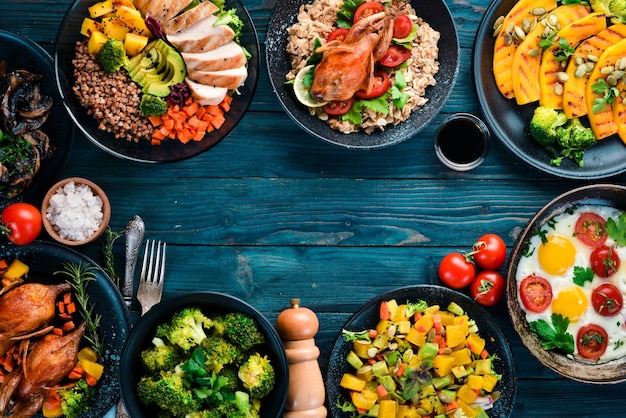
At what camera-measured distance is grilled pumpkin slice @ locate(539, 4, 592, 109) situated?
10.2 feet

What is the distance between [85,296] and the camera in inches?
118

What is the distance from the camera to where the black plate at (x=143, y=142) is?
2.93m

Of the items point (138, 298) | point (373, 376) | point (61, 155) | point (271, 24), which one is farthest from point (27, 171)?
point (373, 376)

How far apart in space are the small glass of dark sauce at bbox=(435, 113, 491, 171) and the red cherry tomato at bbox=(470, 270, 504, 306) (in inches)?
19.1

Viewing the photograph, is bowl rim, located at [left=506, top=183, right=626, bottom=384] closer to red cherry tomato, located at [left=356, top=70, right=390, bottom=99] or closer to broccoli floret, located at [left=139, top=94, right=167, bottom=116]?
red cherry tomato, located at [left=356, top=70, right=390, bottom=99]

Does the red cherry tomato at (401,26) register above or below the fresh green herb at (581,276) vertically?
above

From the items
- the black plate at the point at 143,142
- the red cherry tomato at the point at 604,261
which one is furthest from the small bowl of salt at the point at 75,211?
the red cherry tomato at the point at 604,261

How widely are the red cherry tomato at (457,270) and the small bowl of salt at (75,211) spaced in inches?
57.9

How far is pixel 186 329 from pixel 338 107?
111 centimetres

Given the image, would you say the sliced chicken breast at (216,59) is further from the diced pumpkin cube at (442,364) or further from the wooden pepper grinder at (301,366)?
the diced pumpkin cube at (442,364)

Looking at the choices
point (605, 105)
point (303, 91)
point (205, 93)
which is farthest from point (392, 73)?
point (605, 105)

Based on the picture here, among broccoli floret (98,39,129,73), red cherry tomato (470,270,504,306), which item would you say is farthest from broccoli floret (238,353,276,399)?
broccoli floret (98,39,129,73)

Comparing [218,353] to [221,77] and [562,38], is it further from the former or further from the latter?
[562,38]

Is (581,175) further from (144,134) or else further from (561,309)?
(144,134)
